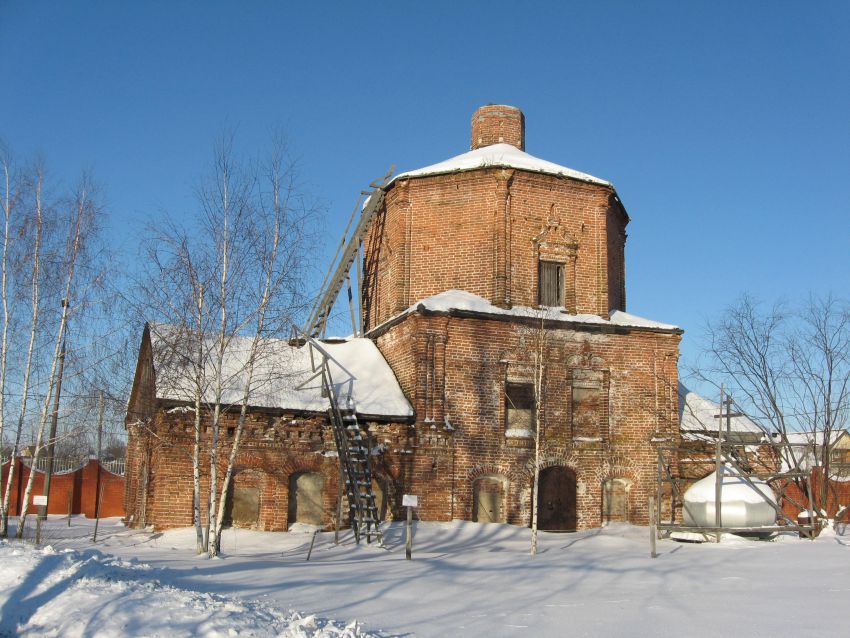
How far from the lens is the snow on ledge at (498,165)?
22.6m

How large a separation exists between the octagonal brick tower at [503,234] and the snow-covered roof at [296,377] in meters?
1.88

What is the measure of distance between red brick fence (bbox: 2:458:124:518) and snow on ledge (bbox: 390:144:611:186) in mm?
18850

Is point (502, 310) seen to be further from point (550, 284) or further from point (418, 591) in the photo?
point (418, 591)

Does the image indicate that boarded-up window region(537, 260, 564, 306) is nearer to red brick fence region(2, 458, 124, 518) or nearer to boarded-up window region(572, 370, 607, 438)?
boarded-up window region(572, 370, 607, 438)

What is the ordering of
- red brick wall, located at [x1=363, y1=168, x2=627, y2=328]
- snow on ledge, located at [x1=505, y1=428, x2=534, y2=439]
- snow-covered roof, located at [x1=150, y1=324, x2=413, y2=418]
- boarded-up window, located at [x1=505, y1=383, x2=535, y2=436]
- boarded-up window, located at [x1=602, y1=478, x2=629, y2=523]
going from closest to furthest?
snow-covered roof, located at [x1=150, y1=324, x2=413, y2=418] → snow on ledge, located at [x1=505, y1=428, x2=534, y2=439] → boarded-up window, located at [x1=505, y1=383, x2=535, y2=436] → boarded-up window, located at [x1=602, y1=478, x2=629, y2=523] → red brick wall, located at [x1=363, y1=168, x2=627, y2=328]

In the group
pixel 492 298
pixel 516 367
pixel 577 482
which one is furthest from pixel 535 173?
pixel 577 482

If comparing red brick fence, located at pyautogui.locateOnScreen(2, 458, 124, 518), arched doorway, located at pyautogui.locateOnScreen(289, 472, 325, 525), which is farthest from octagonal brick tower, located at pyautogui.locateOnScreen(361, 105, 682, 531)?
red brick fence, located at pyautogui.locateOnScreen(2, 458, 124, 518)

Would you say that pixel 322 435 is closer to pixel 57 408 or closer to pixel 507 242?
pixel 57 408

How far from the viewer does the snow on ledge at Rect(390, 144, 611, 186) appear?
74.0ft

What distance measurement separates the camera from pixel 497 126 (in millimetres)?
26312

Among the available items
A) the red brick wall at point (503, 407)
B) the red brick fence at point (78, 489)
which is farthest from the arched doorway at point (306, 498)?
the red brick fence at point (78, 489)

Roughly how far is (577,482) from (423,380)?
461cm

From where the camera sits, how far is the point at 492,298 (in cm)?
2177

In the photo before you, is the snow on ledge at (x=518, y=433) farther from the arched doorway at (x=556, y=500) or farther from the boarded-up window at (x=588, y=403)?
the boarded-up window at (x=588, y=403)
